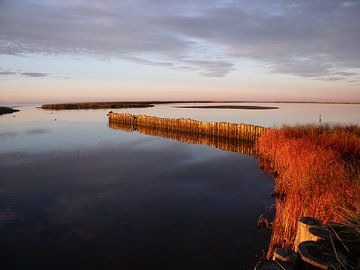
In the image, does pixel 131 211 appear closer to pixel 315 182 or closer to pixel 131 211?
pixel 131 211

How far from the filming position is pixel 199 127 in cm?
3153

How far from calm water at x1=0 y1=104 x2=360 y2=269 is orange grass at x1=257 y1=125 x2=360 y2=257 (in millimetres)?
837

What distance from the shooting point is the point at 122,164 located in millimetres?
17766

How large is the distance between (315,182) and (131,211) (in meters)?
6.15

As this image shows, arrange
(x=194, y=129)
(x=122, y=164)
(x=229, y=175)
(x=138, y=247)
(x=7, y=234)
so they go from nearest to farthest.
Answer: (x=138, y=247) < (x=7, y=234) < (x=229, y=175) < (x=122, y=164) < (x=194, y=129)

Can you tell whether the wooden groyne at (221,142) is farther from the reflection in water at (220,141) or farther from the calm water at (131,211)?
the calm water at (131,211)

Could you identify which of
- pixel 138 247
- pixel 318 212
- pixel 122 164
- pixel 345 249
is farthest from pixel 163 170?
pixel 345 249

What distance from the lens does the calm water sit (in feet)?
24.2

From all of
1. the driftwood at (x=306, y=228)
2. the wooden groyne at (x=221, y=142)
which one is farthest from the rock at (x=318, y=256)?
the wooden groyne at (x=221, y=142)

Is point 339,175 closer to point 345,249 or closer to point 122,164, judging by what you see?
point 345,249

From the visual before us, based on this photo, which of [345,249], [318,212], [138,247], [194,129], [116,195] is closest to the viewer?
[345,249]

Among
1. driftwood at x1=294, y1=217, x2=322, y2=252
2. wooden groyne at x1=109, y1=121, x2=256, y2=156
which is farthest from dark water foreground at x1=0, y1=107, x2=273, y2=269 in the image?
driftwood at x1=294, y1=217, x2=322, y2=252

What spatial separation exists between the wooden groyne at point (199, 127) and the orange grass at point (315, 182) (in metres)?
7.73

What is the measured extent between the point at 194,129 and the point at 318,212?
83.1 ft
